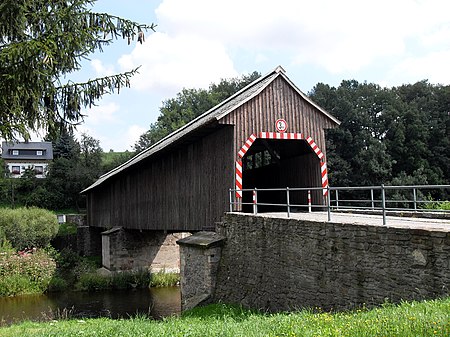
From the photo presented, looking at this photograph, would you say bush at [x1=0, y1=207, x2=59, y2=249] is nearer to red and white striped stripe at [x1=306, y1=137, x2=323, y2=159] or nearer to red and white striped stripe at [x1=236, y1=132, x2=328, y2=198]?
red and white striped stripe at [x1=236, y1=132, x2=328, y2=198]

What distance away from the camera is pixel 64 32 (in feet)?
29.2

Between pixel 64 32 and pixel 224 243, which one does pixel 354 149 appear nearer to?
pixel 224 243

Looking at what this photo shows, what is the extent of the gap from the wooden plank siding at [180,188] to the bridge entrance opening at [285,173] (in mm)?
1813

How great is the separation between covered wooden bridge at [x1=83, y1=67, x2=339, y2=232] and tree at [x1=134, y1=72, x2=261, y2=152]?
36053mm

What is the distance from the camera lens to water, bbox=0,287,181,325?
1788 cm

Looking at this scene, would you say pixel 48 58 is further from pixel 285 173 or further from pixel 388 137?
pixel 388 137

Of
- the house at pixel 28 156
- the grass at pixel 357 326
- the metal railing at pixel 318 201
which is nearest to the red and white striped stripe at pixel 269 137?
the metal railing at pixel 318 201

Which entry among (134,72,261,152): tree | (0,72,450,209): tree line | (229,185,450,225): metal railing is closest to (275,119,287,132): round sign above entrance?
(229,185,450,225): metal railing

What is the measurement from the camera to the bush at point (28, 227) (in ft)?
86.3

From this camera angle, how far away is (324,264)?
9.96 meters

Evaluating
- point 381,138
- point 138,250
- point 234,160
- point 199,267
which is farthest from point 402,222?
point 381,138

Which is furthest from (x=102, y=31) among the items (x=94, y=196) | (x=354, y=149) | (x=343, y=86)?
(x=343, y=86)

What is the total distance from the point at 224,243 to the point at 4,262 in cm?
1406

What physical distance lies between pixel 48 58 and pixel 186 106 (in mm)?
55142
